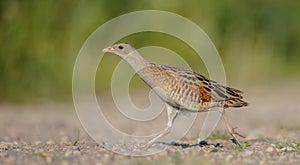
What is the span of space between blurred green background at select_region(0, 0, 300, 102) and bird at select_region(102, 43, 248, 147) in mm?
6740

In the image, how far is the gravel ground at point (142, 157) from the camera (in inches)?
288

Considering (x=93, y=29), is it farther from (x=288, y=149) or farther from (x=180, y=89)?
(x=288, y=149)

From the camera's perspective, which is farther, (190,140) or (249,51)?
(249,51)

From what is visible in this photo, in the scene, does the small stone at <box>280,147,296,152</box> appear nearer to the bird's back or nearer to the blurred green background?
the bird's back

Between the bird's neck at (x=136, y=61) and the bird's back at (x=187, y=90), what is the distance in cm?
5

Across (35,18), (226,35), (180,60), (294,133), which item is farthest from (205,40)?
→ (294,133)

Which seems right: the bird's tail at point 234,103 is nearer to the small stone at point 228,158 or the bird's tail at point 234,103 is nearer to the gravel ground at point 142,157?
the gravel ground at point 142,157

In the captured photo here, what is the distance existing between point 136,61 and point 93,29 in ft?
23.9

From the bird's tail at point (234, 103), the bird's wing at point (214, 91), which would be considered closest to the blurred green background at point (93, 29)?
the bird's wing at point (214, 91)

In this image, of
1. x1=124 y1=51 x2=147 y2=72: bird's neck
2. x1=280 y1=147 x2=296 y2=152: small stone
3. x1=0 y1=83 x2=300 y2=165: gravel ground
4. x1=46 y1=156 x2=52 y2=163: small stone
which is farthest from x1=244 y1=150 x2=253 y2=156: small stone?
x1=46 y1=156 x2=52 y2=163: small stone

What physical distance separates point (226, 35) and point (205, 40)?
85.1 inches

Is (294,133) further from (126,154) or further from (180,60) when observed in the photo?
(180,60)

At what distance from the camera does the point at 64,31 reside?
50.4 ft

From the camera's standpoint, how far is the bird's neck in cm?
834
